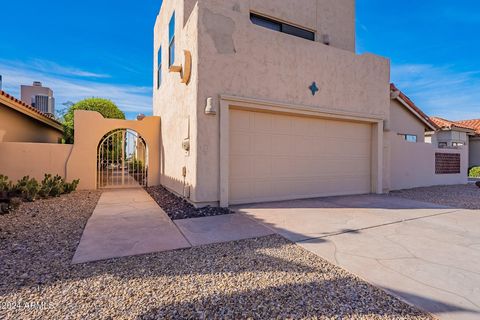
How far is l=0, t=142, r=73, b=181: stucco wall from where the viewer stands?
27.6ft

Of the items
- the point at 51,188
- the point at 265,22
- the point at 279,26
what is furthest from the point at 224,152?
the point at 279,26

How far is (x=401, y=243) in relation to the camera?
12.4ft

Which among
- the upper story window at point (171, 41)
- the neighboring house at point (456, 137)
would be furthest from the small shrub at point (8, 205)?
the neighboring house at point (456, 137)

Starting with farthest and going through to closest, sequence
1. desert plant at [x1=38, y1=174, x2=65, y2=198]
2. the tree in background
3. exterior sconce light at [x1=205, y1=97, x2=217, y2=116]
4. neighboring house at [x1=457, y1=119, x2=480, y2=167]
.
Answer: neighboring house at [x1=457, y1=119, x2=480, y2=167] → the tree in background → desert plant at [x1=38, y1=174, x2=65, y2=198] → exterior sconce light at [x1=205, y1=97, x2=217, y2=116]

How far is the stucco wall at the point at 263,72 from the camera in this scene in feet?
19.8

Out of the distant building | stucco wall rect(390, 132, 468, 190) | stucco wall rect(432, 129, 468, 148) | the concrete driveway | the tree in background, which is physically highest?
the distant building

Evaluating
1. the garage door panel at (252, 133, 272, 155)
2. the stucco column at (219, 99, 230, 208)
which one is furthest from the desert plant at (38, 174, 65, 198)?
the garage door panel at (252, 133, 272, 155)

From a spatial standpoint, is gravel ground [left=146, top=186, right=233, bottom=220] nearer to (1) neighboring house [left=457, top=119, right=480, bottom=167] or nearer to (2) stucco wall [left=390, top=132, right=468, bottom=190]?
(2) stucco wall [left=390, top=132, right=468, bottom=190]

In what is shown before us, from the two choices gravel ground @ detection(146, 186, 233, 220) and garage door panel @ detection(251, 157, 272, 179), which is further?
garage door panel @ detection(251, 157, 272, 179)

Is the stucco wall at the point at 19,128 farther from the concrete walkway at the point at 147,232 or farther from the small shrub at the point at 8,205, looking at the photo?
the concrete walkway at the point at 147,232

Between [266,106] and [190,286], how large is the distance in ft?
17.2

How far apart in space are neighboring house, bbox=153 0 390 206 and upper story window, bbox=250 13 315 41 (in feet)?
0.14

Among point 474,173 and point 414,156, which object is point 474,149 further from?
point 414,156

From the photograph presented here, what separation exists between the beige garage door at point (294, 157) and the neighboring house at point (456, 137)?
537 inches
